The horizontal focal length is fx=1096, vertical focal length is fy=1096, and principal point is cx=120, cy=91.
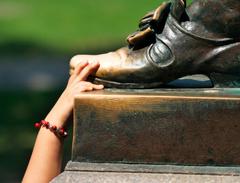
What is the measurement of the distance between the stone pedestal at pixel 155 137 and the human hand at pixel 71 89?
0.15m

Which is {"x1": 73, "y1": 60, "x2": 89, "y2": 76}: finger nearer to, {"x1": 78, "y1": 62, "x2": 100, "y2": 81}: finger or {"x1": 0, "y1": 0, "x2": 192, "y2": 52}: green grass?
{"x1": 78, "y1": 62, "x2": 100, "y2": 81}: finger

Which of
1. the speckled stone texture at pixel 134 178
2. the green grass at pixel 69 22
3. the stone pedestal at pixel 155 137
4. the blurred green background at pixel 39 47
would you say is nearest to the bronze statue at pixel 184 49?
the stone pedestal at pixel 155 137

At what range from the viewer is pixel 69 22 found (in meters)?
15.5

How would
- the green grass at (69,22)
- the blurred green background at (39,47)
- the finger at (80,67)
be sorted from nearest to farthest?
the finger at (80,67) → the blurred green background at (39,47) → the green grass at (69,22)

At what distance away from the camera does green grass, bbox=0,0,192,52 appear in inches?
549

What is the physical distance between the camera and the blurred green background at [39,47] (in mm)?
8695

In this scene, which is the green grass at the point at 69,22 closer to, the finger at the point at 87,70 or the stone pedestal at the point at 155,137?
the finger at the point at 87,70

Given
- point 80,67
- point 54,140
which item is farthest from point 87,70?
point 54,140

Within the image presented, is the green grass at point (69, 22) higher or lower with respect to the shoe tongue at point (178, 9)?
lower

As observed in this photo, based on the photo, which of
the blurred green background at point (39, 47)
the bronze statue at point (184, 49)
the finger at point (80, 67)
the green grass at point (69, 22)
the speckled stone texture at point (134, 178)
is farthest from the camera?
the green grass at point (69, 22)

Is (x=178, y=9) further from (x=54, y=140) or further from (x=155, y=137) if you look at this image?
(x=54, y=140)

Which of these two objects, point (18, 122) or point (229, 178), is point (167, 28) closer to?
point (229, 178)

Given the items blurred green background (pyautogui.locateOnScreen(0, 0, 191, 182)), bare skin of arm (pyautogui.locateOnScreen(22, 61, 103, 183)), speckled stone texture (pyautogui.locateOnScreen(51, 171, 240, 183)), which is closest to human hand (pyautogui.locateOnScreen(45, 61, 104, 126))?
bare skin of arm (pyautogui.locateOnScreen(22, 61, 103, 183))

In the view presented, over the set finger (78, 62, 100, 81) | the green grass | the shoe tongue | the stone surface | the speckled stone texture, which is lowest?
the green grass
